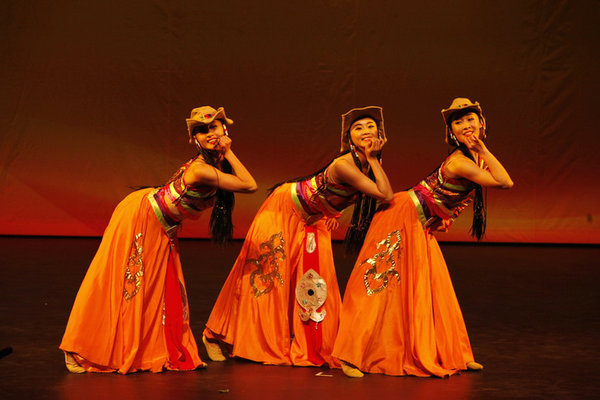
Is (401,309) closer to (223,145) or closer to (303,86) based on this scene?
(223,145)

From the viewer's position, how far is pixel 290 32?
9.12 m

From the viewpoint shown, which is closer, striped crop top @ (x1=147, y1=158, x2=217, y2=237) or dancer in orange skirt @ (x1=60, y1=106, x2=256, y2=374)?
dancer in orange skirt @ (x1=60, y1=106, x2=256, y2=374)


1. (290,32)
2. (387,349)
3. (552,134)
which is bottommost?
(387,349)

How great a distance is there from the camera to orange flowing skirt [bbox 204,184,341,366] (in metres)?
3.99

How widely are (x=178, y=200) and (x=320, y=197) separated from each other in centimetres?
68

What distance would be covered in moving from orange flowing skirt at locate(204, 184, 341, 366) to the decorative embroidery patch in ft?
0.07

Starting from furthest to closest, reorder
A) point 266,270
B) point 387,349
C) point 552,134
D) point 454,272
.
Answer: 1. point 552,134
2. point 454,272
3. point 266,270
4. point 387,349

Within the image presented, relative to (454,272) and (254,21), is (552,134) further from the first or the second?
(254,21)

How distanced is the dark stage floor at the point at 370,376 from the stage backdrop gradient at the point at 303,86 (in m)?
1.53

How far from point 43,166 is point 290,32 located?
10.3ft

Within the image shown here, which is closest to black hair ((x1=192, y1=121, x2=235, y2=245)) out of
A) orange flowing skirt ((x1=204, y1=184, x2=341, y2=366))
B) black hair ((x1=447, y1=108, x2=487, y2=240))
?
orange flowing skirt ((x1=204, y1=184, x2=341, y2=366))

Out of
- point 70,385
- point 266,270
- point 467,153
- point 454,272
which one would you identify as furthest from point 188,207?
point 454,272

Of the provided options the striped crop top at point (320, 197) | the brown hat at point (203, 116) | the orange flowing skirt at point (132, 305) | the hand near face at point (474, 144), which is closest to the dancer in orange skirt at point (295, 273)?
the striped crop top at point (320, 197)

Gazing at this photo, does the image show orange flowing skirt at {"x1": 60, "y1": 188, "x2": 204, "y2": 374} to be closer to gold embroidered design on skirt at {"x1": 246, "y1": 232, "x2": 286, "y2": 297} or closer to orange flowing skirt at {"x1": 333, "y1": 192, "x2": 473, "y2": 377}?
gold embroidered design on skirt at {"x1": 246, "y1": 232, "x2": 286, "y2": 297}
